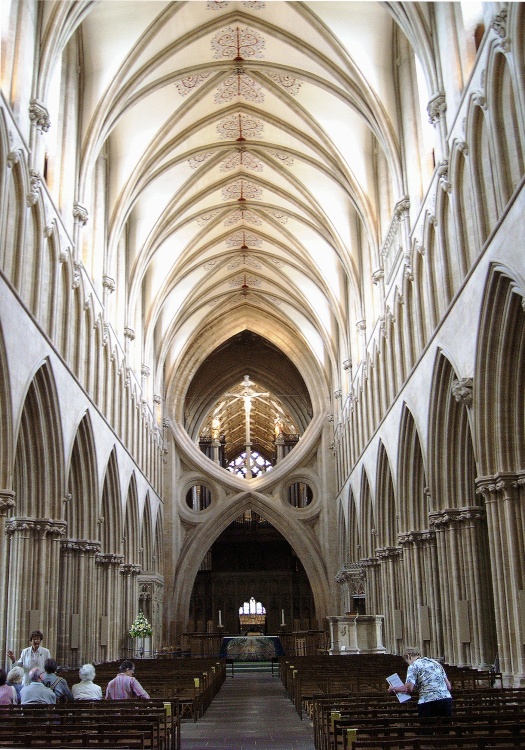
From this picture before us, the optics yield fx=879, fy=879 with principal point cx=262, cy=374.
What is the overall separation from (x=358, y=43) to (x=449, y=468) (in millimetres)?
11086

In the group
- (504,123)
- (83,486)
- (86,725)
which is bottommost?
(86,725)

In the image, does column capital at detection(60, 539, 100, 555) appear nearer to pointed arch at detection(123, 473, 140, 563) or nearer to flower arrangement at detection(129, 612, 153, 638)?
flower arrangement at detection(129, 612, 153, 638)

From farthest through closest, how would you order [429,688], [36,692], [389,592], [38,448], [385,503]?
[385,503] → [389,592] → [38,448] → [36,692] → [429,688]

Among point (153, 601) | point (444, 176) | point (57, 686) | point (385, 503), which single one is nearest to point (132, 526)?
point (153, 601)

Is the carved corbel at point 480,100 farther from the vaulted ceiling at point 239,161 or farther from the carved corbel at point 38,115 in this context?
the carved corbel at point 38,115

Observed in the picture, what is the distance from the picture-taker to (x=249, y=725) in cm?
1520

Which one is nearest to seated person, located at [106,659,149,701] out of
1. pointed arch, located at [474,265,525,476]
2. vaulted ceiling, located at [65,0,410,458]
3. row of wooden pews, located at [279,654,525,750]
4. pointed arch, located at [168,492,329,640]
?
row of wooden pews, located at [279,654,525,750]

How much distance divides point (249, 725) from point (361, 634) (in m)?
11.3

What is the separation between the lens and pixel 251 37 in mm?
24594

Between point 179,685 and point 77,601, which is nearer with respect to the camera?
point 179,685

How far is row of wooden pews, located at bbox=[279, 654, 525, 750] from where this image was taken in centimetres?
680

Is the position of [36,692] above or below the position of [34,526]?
below

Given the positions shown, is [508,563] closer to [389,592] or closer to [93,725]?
[93,725]

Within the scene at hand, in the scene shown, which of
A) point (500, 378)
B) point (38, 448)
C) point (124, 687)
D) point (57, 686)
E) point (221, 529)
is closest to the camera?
point (57, 686)
